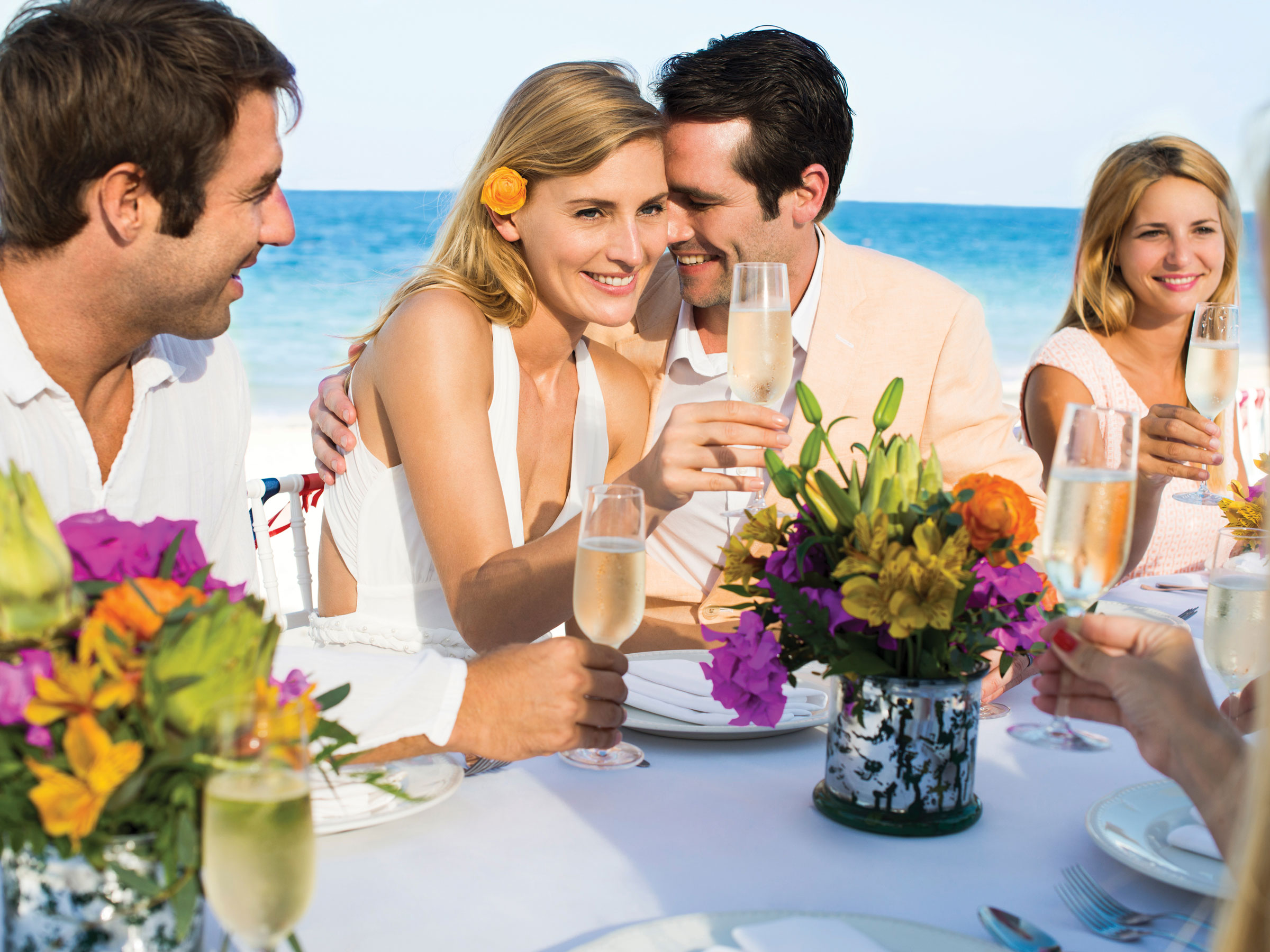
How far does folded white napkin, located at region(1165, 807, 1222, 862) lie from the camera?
51.7 inches

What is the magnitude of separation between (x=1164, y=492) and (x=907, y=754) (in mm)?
2952

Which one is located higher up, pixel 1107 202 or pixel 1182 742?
pixel 1107 202

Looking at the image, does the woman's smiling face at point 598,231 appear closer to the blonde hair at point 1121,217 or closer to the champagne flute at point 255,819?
the champagne flute at point 255,819

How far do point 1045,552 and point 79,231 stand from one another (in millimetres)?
1830

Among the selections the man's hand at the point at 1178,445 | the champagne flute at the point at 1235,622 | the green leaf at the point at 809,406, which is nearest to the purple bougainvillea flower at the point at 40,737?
the green leaf at the point at 809,406

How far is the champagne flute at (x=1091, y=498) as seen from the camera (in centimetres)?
143

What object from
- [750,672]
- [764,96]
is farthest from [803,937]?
[764,96]

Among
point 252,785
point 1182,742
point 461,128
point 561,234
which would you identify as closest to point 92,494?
point 561,234

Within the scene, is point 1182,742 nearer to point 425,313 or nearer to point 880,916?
point 880,916

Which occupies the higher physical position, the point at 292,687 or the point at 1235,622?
the point at 292,687

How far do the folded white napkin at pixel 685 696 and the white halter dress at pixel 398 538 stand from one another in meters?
0.98

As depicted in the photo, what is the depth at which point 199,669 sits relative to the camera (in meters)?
0.87

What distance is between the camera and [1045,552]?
58.7 inches

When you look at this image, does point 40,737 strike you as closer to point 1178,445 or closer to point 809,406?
point 809,406
